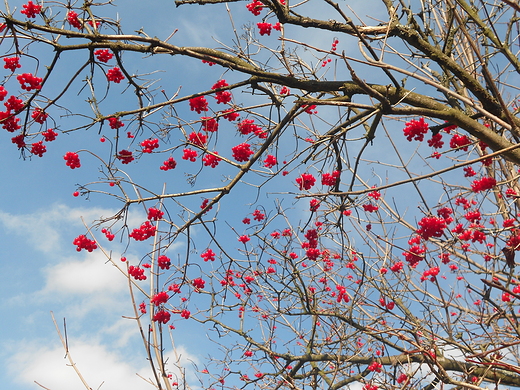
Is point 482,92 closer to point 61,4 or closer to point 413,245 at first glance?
point 413,245

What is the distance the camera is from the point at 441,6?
6.18m

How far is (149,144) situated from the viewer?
13.8 feet

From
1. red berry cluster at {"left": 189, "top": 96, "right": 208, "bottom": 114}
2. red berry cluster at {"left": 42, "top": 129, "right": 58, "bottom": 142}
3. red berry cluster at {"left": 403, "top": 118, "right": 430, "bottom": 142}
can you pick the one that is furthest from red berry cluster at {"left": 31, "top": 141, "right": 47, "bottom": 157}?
red berry cluster at {"left": 403, "top": 118, "right": 430, "bottom": 142}

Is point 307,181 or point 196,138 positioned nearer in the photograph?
point 196,138

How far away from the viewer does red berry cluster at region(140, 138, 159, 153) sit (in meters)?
4.17

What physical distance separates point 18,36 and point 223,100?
6.22 ft

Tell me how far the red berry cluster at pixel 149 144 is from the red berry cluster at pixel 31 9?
58.2 inches

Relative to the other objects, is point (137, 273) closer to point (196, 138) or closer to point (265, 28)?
point (196, 138)

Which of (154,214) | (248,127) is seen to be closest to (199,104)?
(248,127)

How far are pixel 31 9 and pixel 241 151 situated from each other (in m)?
2.31

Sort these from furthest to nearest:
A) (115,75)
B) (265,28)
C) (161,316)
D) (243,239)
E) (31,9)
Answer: (243,239)
(265,28)
(115,75)
(31,9)
(161,316)

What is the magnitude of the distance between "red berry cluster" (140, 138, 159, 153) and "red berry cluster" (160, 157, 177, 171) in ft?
0.68

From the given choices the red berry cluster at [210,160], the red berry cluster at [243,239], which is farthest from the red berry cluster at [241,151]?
the red berry cluster at [243,239]

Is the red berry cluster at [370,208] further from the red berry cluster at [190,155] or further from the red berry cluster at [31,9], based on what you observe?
the red berry cluster at [31,9]
